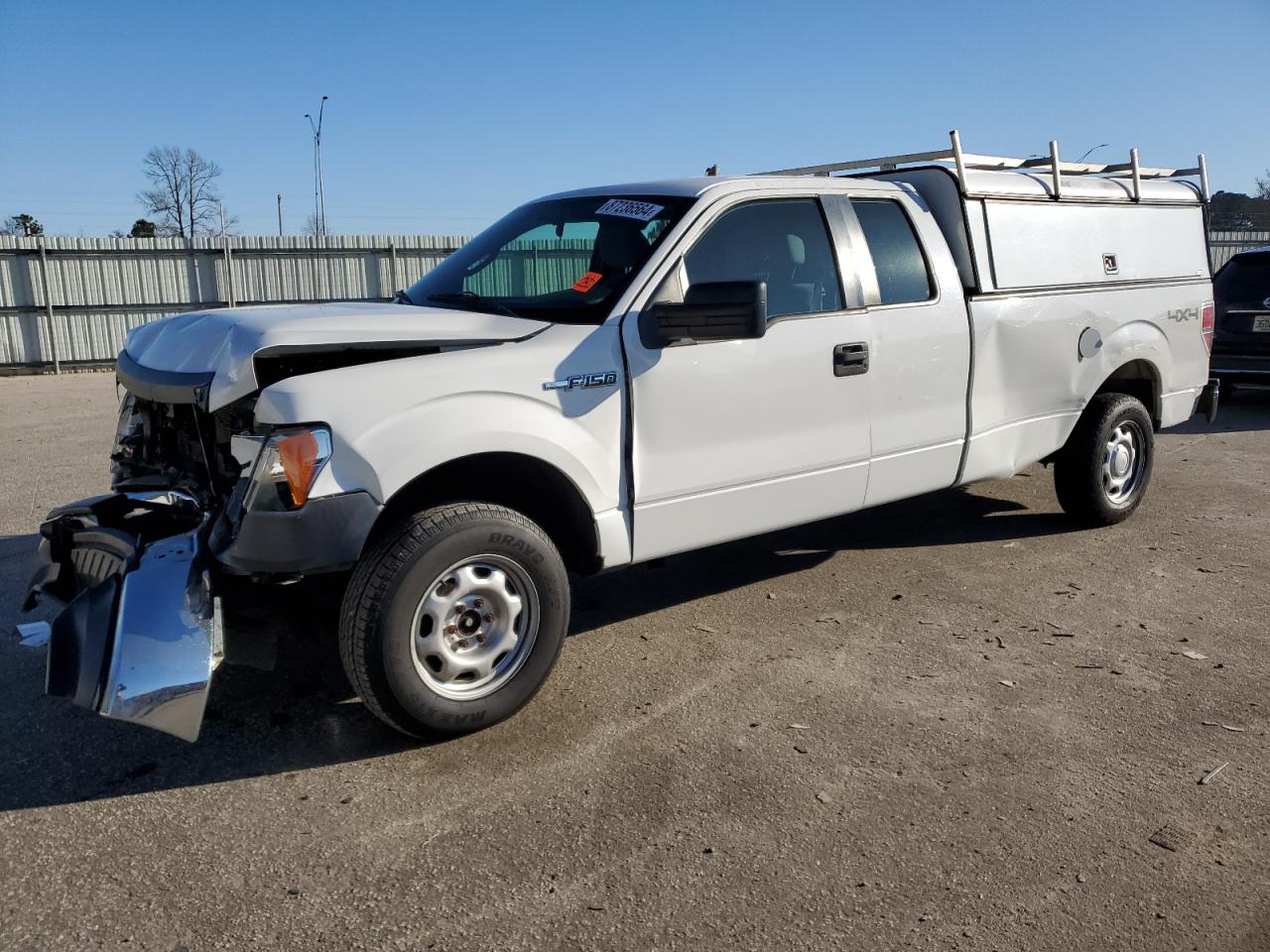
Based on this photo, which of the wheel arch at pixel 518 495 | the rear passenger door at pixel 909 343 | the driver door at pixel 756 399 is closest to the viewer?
the wheel arch at pixel 518 495

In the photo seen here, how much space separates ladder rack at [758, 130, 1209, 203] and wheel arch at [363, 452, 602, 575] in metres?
2.80

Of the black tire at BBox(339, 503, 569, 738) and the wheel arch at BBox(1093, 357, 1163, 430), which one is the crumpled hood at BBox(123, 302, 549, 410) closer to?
the black tire at BBox(339, 503, 569, 738)

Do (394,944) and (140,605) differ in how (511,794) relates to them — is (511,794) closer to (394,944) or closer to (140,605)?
(394,944)

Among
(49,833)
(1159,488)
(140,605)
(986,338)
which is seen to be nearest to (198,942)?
(49,833)

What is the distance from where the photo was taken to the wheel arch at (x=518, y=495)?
3691mm

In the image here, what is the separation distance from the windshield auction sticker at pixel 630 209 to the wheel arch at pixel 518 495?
48.7 inches

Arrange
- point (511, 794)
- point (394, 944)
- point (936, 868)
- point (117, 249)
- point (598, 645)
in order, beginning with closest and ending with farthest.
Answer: point (394, 944)
point (936, 868)
point (511, 794)
point (598, 645)
point (117, 249)

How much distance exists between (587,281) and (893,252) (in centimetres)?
165

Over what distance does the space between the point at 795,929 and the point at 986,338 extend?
11.5ft

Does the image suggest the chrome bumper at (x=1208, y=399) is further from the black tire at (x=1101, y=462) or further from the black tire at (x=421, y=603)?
the black tire at (x=421, y=603)

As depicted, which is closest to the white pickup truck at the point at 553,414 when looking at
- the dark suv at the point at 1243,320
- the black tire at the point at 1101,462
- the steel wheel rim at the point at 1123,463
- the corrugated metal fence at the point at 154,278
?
the black tire at the point at 1101,462

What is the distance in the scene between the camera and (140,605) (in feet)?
10.5

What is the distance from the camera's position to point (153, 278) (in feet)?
63.0

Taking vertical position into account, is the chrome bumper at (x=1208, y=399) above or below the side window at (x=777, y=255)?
below
